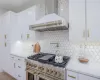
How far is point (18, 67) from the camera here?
254 centimetres

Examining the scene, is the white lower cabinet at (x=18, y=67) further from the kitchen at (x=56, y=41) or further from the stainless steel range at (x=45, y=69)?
the stainless steel range at (x=45, y=69)

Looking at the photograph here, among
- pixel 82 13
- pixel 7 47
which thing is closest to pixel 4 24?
pixel 7 47

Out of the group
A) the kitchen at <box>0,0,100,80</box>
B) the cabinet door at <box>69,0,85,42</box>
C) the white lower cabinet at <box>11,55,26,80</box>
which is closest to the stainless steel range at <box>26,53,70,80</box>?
the kitchen at <box>0,0,100,80</box>

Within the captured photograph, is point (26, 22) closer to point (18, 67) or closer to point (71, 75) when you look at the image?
point (18, 67)

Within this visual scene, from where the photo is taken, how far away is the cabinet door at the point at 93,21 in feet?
4.80

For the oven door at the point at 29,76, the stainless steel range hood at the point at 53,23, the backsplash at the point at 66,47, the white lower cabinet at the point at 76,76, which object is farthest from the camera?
the oven door at the point at 29,76

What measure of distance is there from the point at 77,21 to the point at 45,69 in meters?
1.21

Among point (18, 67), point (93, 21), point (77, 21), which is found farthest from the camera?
point (18, 67)

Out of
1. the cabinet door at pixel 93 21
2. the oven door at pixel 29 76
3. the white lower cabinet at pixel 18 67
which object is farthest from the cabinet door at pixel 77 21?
the white lower cabinet at pixel 18 67

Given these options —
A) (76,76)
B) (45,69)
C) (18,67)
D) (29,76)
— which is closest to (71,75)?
(76,76)

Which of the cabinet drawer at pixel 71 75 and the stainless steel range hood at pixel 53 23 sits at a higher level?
the stainless steel range hood at pixel 53 23

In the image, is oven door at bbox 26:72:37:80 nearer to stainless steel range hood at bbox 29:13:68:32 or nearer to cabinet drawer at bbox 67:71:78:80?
cabinet drawer at bbox 67:71:78:80

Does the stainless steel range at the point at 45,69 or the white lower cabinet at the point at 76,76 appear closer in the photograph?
the white lower cabinet at the point at 76,76

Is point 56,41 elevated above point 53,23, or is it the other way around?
point 53,23
